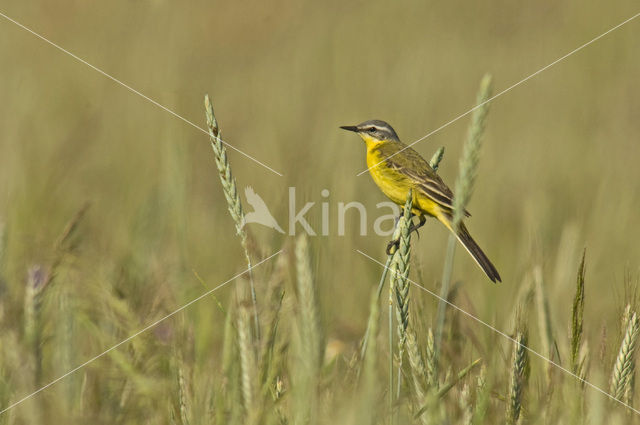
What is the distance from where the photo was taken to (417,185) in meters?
3.77

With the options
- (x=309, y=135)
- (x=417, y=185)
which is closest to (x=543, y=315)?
(x=417, y=185)

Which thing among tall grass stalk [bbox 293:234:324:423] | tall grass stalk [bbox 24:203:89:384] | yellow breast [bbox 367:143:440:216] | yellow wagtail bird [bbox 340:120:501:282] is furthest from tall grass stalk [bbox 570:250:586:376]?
yellow breast [bbox 367:143:440:216]

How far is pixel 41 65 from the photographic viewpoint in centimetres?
709

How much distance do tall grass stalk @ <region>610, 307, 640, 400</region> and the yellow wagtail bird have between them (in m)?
1.27

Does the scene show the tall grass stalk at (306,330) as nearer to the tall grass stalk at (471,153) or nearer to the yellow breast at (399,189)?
the tall grass stalk at (471,153)

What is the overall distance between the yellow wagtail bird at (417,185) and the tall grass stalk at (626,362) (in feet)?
4.18

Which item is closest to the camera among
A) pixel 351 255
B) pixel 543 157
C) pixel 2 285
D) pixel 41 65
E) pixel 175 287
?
pixel 2 285

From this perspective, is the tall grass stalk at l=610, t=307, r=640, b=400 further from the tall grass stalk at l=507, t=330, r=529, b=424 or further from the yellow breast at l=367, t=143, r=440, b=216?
the yellow breast at l=367, t=143, r=440, b=216

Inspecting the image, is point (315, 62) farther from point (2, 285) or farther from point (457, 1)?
point (2, 285)

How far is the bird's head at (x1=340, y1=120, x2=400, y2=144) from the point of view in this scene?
4.62 meters

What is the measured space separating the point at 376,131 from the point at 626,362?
2.90 metres

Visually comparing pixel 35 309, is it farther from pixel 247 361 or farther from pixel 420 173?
pixel 420 173

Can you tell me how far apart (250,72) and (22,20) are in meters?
2.19

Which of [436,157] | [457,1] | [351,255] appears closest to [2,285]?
[436,157]
